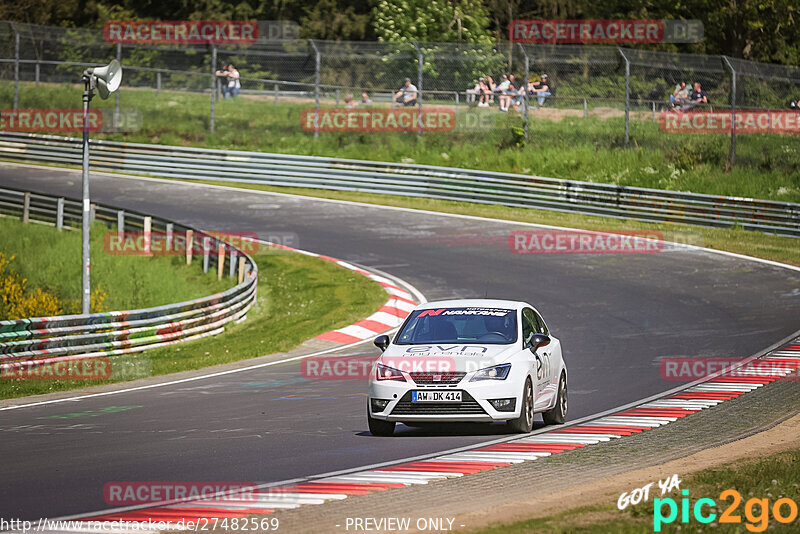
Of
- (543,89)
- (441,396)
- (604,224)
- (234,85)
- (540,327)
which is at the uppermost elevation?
(543,89)

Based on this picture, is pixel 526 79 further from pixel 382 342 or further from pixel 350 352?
pixel 382 342

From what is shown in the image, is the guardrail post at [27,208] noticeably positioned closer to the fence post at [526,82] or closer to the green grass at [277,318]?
the green grass at [277,318]

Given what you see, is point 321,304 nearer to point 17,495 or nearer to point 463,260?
point 463,260

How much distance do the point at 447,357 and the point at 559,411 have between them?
77.5 inches

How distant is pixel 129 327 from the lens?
1967 cm

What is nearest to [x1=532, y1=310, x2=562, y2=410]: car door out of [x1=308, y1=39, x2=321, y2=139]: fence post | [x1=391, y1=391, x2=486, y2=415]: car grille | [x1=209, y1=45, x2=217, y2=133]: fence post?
[x1=391, y1=391, x2=486, y2=415]: car grille

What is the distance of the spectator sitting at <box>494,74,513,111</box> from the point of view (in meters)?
38.7

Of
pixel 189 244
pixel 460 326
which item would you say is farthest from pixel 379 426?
pixel 189 244

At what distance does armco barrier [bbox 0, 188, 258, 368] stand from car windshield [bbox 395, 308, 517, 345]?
24.3ft

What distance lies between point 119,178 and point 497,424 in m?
29.7

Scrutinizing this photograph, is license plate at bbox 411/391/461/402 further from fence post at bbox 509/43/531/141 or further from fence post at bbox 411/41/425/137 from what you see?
fence post at bbox 411/41/425/137

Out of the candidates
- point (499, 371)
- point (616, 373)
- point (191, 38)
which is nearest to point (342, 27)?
point (191, 38)

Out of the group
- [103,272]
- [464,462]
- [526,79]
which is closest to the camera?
[464,462]

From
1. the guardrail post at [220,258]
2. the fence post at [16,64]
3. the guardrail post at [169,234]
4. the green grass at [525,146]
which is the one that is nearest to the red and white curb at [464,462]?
the guardrail post at [220,258]
